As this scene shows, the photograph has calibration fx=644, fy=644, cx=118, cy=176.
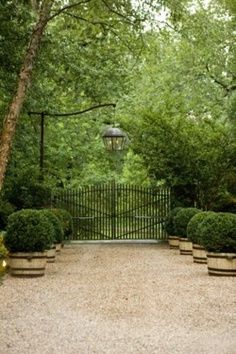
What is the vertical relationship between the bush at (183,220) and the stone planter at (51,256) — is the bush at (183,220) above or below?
above

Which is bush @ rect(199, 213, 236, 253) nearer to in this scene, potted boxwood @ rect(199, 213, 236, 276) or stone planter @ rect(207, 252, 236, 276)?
potted boxwood @ rect(199, 213, 236, 276)

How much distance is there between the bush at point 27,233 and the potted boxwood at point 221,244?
295 centimetres

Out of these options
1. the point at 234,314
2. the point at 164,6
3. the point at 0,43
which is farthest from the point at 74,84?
the point at 234,314

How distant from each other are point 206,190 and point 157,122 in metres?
2.60

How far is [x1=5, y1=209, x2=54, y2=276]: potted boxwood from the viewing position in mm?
11688

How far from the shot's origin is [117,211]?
22.4 meters

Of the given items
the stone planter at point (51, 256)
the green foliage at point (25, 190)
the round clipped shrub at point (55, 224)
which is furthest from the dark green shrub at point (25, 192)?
the stone planter at point (51, 256)

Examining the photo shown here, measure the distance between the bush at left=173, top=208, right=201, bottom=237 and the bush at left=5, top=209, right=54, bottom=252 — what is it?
607 centimetres

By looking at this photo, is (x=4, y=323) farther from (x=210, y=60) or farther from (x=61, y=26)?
(x=210, y=60)

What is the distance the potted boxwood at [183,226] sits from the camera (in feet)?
55.0

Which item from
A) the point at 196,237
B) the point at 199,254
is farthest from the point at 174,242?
the point at 196,237

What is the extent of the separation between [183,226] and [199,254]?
3.03m

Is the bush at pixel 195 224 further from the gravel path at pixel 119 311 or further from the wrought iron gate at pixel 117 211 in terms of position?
the wrought iron gate at pixel 117 211

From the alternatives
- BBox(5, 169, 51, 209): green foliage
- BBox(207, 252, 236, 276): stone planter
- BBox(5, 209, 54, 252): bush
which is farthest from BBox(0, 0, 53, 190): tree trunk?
BBox(5, 169, 51, 209): green foliage
